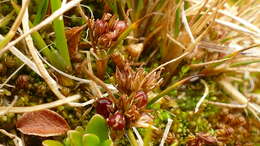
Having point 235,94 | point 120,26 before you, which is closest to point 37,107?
point 120,26

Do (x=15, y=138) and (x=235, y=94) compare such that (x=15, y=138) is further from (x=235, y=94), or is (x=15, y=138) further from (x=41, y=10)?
(x=235, y=94)

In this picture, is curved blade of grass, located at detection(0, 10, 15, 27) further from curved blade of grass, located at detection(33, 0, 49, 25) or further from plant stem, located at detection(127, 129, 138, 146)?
plant stem, located at detection(127, 129, 138, 146)

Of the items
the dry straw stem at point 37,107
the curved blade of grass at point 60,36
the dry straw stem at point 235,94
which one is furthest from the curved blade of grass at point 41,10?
the dry straw stem at point 235,94

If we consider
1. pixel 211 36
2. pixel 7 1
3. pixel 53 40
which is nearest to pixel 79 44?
pixel 53 40

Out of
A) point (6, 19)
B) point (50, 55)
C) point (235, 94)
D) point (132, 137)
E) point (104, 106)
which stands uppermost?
point (6, 19)

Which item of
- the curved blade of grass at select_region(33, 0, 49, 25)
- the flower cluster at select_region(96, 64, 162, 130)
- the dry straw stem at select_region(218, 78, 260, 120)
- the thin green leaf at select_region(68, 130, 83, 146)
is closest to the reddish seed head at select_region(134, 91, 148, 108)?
the flower cluster at select_region(96, 64, 162, 130)

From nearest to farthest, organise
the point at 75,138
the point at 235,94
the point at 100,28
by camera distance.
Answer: the point at 75,138 → the point at 100,28 → the point at 235,94

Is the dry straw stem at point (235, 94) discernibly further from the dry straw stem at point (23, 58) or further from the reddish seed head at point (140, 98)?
the dry straw stem at point (23, 58)
